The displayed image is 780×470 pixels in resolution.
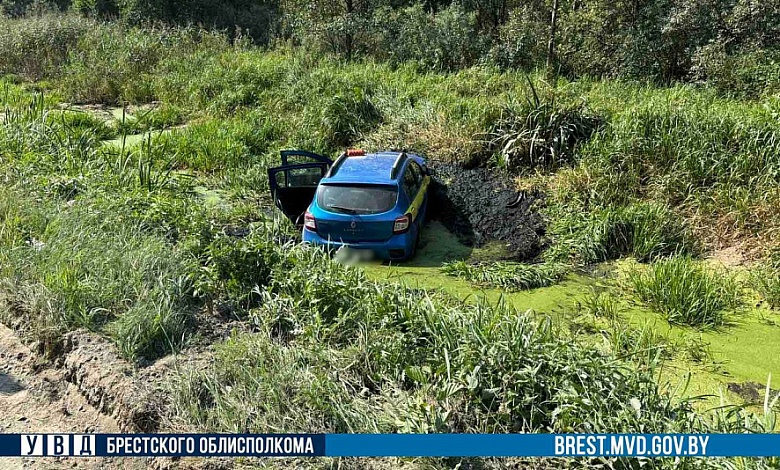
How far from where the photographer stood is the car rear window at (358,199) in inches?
326

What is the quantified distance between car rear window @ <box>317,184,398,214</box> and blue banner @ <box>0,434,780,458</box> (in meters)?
4.42

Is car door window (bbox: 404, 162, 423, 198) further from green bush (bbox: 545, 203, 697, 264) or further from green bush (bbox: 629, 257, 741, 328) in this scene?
green bush (bbox: 629, 257, 741, 328)

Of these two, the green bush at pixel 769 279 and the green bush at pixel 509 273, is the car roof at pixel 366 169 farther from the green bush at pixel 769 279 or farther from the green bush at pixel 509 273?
the green bush at pixel 769 279

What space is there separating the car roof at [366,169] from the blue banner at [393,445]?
187 inches

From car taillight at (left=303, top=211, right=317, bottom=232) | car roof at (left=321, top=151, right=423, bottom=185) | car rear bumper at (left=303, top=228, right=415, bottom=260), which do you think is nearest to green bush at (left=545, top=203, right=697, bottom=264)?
car rear bumper at (left=303, top=228, right=415, bottom=260)

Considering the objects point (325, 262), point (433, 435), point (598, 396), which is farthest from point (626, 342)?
point (325, 262)

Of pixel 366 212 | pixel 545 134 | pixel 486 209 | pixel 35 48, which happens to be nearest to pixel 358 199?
pixel 366 212

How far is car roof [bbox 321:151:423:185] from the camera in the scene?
333 inches

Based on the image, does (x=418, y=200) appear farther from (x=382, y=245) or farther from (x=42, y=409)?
(x=42, y=409)

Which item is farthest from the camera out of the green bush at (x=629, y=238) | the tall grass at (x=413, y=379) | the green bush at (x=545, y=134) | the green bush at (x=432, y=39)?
the green bush at (x=432, y=39)

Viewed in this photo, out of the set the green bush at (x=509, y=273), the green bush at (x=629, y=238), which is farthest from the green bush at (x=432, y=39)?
the green bush at (x=509, y=273)

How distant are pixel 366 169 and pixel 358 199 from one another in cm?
70

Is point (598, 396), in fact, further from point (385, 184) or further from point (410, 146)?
point (410, 146)

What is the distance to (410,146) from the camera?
1241cm
